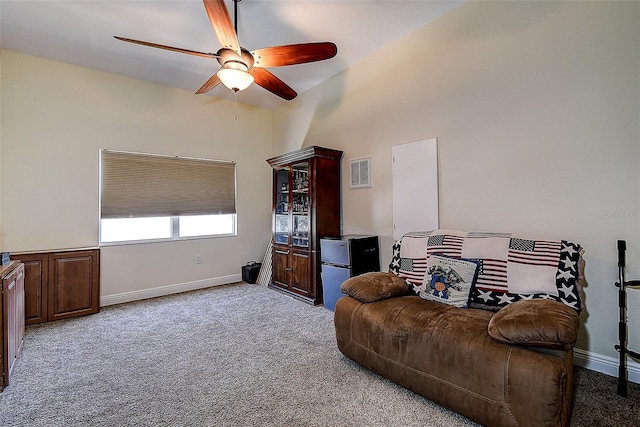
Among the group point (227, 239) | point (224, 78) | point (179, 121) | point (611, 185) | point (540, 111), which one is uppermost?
point (179, 121)

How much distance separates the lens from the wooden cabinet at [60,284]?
304 centimetres

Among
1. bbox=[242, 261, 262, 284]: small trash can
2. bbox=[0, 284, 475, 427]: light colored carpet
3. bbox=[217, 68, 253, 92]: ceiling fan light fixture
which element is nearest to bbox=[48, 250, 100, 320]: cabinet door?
bbox=[0, 284, 475, 427]: light colored carpet

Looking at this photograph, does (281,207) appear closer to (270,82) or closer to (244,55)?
(270,82)

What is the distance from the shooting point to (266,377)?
81.4 inches

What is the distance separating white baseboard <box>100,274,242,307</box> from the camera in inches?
149

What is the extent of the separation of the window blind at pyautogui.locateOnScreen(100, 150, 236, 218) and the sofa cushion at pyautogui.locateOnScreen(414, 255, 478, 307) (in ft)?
11.5

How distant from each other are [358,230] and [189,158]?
2734 mm

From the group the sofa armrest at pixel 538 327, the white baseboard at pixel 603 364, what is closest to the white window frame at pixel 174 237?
the sofa armrest at pixel 538 327

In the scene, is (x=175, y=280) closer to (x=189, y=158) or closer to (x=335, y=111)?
(x=189, y=158)

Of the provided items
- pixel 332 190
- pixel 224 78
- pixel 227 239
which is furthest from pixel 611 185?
pixel 227 239

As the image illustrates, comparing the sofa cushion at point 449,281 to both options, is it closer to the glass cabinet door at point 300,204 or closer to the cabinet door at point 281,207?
the glass cabinet door at point 300,204

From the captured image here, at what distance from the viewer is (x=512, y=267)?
2092 millimetres

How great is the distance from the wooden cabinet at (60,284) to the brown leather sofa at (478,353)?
3076 mm

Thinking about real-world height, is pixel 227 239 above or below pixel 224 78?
below
